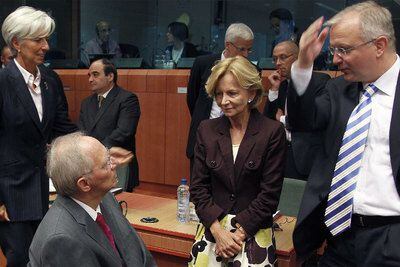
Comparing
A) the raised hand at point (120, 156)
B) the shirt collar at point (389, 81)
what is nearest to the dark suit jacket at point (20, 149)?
the raised hand at point (120, 156)

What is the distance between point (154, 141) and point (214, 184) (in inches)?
133

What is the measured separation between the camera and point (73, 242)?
1.56 metres

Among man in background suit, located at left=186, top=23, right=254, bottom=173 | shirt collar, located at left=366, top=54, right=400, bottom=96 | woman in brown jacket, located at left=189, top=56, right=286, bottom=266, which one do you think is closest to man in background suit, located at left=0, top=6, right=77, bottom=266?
woman in brown jacket, located at left=189, top=56, right=286, bottom=266

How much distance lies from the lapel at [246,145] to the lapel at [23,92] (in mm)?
1008

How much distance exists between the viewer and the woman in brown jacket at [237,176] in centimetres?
217

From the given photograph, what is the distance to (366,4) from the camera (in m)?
1.74

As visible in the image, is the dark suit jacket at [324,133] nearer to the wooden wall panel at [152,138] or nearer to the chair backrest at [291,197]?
the chair backrest at [291,197]

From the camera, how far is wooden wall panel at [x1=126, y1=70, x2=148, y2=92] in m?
5.67

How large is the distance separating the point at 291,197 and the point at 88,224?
1.64m

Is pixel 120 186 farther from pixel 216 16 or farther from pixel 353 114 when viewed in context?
pixel 216 16

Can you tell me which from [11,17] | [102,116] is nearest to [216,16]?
[102,116]

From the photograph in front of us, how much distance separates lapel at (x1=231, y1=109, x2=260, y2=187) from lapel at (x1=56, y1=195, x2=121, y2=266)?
0.71m

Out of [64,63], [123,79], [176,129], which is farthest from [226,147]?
[64,63]

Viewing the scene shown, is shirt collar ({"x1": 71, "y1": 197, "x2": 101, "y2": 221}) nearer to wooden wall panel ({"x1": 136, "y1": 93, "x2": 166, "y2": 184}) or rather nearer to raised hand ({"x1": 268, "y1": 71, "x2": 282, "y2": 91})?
raised hand ({"x1": 268, "y1": 71, "x2": 282, "y2": 91})
